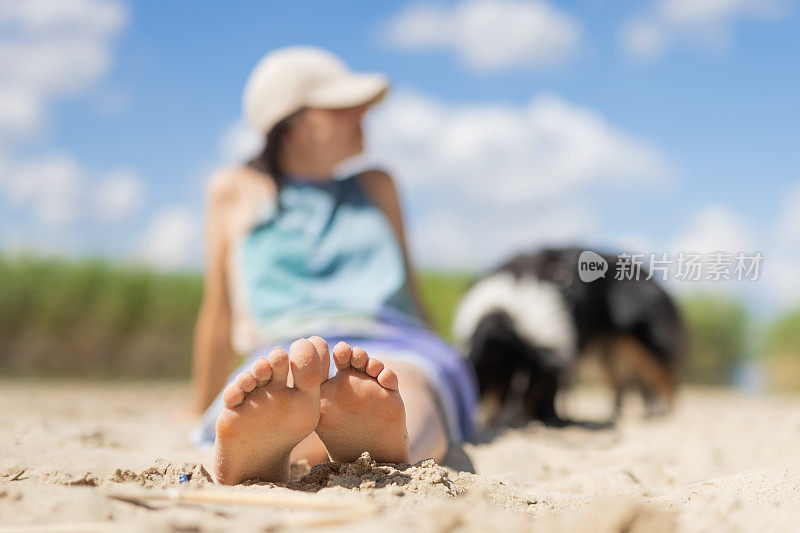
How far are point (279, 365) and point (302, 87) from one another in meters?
1.47

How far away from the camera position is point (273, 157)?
2.59m

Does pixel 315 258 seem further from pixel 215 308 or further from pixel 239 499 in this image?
pixel 239 499

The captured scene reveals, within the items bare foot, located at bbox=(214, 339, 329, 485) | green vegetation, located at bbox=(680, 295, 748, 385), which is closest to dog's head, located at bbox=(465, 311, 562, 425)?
bare foot, located at bbox=(214, 339, 329, 485)

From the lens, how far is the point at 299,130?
251cm

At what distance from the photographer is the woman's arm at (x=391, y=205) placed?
8.80 ft

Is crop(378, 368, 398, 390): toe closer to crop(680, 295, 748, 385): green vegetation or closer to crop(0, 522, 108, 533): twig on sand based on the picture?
crop(0, 522, 108, 533): twig on sand

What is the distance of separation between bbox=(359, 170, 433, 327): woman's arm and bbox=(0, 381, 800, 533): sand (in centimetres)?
67

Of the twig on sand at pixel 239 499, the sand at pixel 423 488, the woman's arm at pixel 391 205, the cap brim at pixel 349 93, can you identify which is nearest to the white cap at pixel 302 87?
the cap brim at pixel 349 93

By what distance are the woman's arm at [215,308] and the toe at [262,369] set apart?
4.63 feet

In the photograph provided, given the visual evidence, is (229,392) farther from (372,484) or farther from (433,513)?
(433,513)

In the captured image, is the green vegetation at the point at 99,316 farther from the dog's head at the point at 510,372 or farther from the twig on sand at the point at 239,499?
the twig on sand at the point at 239,499

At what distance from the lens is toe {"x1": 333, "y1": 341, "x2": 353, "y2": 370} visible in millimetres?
1353

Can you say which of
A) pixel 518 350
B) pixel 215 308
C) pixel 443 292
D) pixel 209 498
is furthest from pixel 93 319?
pixel 209 498

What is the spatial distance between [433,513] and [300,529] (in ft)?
0.65
